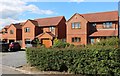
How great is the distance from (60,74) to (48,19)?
41046mm

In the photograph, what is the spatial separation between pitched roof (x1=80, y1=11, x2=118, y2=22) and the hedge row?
27876 mm

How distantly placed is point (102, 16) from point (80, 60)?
105ft

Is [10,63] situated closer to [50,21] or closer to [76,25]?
[76,25]

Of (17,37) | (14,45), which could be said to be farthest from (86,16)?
(17,37)

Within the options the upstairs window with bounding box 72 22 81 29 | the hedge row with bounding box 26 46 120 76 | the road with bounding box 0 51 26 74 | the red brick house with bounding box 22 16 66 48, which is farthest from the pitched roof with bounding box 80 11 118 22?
the hedge row with bounding box 26 46 120 76

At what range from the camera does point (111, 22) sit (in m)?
40.1

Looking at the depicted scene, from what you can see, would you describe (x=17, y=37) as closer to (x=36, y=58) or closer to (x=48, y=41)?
(x=48, y=41)

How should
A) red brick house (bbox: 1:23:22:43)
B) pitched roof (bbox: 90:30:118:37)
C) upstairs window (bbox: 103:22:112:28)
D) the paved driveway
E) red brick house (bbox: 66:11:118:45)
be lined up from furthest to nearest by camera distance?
red brick house (bbox: 1:23:22:43)
upstairs window (bbox: 103:22:112:28)
red brick house (bbox: 66:11:118:45)
pitched roof (bbox: 90:30:118:37)
the paved driveway

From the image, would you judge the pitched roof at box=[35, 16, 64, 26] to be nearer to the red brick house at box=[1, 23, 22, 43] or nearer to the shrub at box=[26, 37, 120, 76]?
the red brick house at box=[1, 23, 22, 43]

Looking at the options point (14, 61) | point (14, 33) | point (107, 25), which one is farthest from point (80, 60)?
point (14, 33)

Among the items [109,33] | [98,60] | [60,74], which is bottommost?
[60,74]

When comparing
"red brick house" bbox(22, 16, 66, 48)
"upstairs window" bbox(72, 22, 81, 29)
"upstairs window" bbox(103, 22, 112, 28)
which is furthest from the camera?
"red brick house" bbox(22, 16, 66, 48)

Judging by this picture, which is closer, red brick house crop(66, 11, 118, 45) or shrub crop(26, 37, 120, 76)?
shrub crop(26, 37, 120, 76)

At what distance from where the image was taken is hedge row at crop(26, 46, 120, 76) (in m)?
10.9
